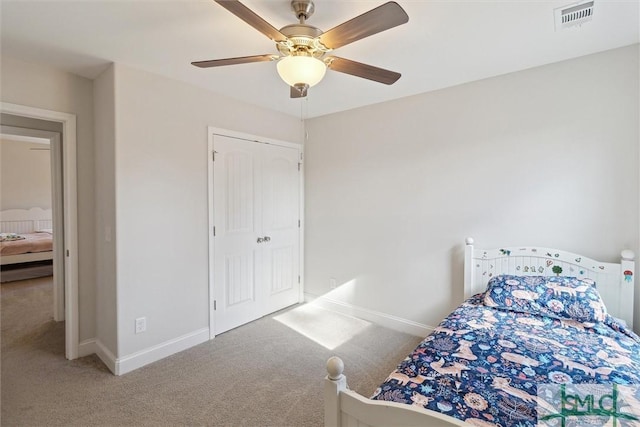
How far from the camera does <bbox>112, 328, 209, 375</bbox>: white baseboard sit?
2502mm

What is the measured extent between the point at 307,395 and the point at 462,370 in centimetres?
126

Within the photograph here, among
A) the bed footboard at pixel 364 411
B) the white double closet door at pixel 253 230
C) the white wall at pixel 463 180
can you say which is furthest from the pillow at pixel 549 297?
the white double closet door at pixel 253 230

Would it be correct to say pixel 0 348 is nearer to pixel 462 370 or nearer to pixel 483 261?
pixel 462 370

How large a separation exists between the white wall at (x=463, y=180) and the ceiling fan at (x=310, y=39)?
1.44 metres

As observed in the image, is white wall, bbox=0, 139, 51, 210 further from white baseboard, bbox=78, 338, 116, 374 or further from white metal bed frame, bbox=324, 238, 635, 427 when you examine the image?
white metal bed frame, bbox=324, 238, 635, 427

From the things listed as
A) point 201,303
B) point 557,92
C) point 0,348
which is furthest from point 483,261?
point 0,348

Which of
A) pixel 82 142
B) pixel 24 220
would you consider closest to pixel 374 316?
pixel 82 142

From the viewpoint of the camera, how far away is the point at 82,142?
107 inches

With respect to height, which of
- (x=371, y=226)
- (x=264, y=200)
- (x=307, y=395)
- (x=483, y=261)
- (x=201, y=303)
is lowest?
(x=307, y=395)

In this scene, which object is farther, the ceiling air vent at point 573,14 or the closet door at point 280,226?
the closet door at point 280,226

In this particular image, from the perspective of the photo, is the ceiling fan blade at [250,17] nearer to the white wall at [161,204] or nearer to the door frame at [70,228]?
the white wall at [161,204]

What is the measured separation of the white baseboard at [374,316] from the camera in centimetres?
319

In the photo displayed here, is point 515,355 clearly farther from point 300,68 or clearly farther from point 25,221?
point 25,221

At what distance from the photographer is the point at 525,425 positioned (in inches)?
42.3
